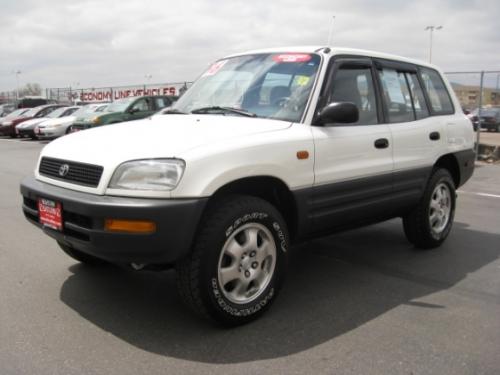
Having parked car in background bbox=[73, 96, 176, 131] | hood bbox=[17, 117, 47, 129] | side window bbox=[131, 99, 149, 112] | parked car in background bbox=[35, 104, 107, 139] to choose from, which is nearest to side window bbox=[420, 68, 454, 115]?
parked car in background bbox=[73, 96, 176, 131]

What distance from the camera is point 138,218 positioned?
2.85 m

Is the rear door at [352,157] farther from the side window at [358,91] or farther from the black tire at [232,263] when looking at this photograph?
the black tire at [232,263]

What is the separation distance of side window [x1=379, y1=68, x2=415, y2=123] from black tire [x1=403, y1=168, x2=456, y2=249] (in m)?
0.73

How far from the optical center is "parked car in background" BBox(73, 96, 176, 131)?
15453 millimetres

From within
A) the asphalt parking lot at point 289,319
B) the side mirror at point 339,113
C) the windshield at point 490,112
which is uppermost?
the side mirror at point 339,113

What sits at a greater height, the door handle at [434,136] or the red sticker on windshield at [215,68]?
the red sticker on windshield at [215,68]

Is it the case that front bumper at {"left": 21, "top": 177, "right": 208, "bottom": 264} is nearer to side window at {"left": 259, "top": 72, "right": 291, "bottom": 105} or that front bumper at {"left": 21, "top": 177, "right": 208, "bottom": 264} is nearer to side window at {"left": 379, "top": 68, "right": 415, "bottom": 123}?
side window at {"left": 259, "top": 72, "right": 291, "bottom": 105}

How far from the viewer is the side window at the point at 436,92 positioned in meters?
5.16

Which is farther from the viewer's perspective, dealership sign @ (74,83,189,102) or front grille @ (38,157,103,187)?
dealership sign @ (74,83,189,102)

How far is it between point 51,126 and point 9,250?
14.9 m

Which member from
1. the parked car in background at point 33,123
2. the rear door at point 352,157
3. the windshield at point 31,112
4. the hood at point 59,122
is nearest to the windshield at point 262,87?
the rear door at point 352,157

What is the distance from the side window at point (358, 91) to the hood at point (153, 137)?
0.67m

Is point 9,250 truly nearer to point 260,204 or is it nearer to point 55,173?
point 55,173

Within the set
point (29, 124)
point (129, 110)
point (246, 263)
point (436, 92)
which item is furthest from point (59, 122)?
point (246, 263)
